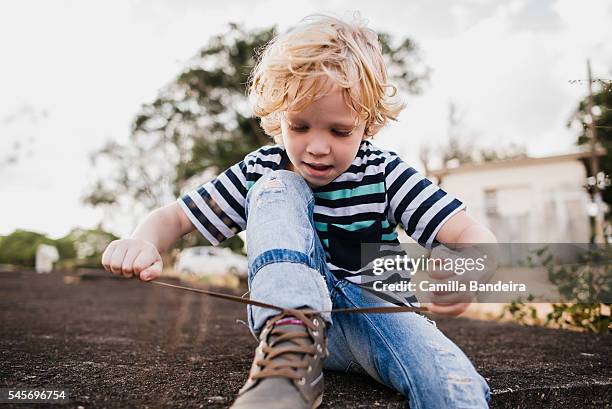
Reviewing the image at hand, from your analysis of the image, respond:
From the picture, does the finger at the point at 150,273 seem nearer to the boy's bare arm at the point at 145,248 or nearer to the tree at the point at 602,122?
the boy's bare arm at the point at 145,248

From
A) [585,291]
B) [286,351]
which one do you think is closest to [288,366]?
[286,351]

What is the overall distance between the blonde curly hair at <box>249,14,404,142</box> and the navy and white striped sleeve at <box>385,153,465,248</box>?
0.57 ft

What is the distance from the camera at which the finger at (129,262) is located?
1.25 meters

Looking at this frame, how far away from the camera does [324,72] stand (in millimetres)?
1363

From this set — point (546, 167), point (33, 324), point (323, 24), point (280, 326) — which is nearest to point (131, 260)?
point (280, 326)

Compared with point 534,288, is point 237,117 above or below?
above

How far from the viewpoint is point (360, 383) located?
4.52 ft

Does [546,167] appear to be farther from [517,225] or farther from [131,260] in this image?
[131,260]

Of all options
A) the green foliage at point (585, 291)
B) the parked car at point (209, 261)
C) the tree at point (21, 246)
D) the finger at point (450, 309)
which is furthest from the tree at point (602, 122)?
the tree at point (21, 246)

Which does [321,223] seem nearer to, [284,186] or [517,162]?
[284,186]

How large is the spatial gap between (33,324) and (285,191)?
2.09 meters

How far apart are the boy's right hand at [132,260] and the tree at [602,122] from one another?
1.54m

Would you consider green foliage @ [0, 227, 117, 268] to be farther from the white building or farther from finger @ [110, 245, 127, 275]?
finger @ [110, 245, 127, 275]

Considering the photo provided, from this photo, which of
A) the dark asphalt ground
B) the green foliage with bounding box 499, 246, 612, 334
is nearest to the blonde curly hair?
the dark asphalt ground
